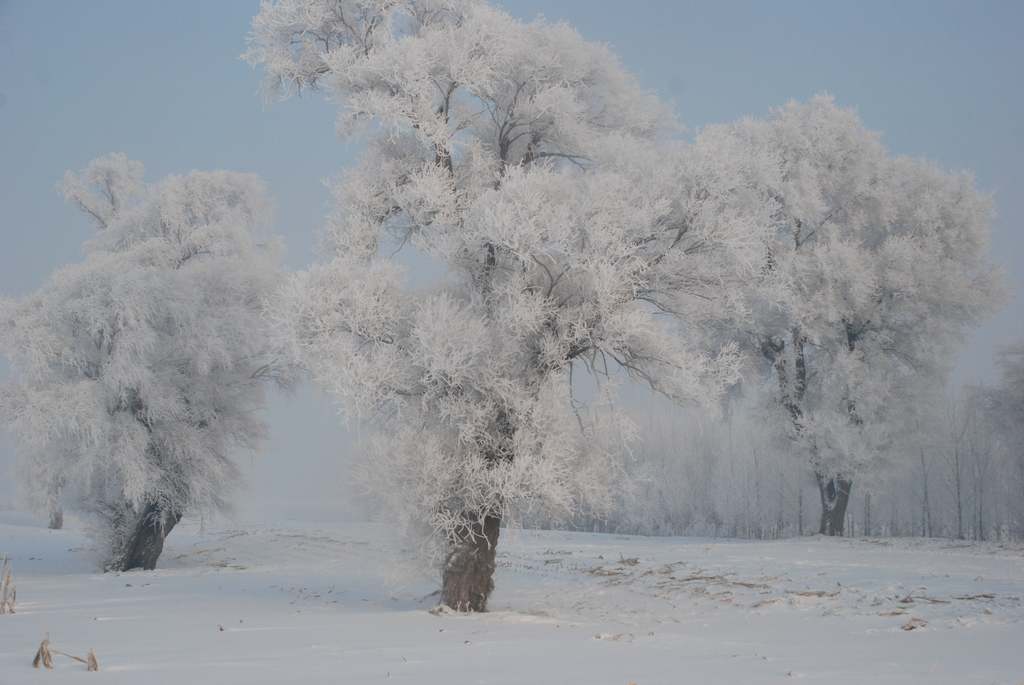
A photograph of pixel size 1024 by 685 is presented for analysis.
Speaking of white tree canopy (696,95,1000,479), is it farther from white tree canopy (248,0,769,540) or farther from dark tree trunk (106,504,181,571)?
dark tree trunk (106,504,181,571)

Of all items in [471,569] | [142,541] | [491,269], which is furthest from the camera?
[142,541]

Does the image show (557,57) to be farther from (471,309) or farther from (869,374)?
(869,374)

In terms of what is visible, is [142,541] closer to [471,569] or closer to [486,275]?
[471,569]

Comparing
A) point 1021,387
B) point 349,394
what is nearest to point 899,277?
point 1021,387

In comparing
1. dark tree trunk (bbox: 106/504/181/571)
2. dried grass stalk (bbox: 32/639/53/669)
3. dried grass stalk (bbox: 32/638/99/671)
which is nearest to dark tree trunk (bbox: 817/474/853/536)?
dark tree trunk (bbox: 106/504/181/571)

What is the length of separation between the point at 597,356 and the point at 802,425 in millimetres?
15645

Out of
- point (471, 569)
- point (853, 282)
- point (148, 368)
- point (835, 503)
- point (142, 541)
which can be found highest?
point (853, 282)

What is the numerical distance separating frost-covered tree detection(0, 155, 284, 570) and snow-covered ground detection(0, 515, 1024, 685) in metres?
2.30

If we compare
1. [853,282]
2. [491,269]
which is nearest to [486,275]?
[491,269]

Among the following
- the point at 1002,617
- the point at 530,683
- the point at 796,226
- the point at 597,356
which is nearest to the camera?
the point at 530,683

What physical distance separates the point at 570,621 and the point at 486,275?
552 centimetres

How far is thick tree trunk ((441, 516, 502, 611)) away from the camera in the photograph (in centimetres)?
1354

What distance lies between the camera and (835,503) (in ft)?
93.8

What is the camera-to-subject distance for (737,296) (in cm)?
1385
